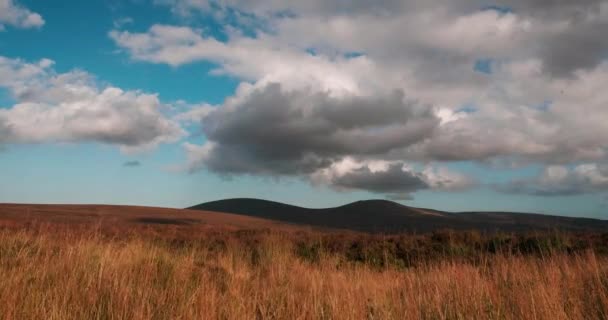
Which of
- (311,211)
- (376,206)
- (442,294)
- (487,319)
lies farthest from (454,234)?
(376,206)

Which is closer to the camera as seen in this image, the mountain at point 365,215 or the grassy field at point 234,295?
the grassy field at point 234,295

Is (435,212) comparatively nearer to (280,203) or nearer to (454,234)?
(280,203)

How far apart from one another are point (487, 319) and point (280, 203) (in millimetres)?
147585

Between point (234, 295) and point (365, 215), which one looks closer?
point (234, 295)

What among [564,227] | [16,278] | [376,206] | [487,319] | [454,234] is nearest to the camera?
[487,319]

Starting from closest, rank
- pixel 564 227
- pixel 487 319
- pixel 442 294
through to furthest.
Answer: pixel 487 319, pixel 442 294, pixel 564 227

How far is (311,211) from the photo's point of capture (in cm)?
13325

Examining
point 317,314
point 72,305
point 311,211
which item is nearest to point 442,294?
point 317,314

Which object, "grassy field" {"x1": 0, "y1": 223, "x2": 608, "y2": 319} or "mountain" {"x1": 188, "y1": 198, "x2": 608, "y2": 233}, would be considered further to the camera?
"mountain" {"x1": 188, "y1": 198, "x2": 608, "y2": 233}

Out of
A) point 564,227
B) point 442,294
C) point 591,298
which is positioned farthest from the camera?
point 564,227

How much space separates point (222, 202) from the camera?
162 metres

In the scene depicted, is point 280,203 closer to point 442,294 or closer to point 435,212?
point 435,212

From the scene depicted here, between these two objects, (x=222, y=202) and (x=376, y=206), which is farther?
(x=222, y=202)

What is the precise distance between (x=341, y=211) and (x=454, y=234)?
11529 cm
